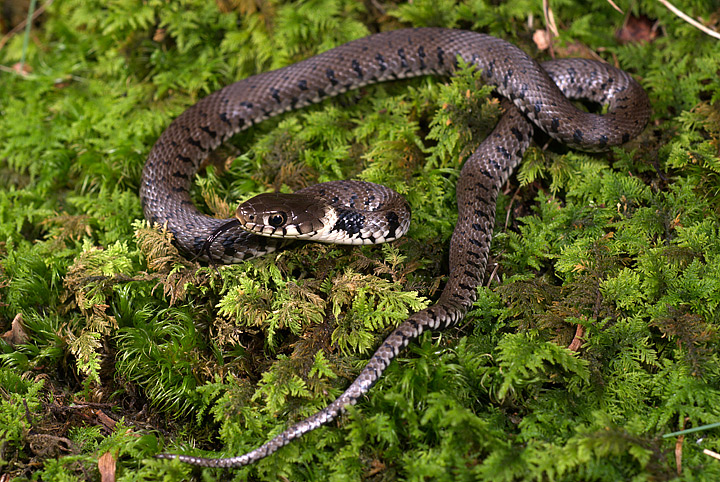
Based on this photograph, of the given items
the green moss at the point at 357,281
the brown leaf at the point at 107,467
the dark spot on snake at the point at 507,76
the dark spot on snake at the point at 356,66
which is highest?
the dark spot on snake at the point at 507,76

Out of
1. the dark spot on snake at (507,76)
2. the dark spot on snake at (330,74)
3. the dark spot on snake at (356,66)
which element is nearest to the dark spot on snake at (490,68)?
the dark spot on snake at (507,76)

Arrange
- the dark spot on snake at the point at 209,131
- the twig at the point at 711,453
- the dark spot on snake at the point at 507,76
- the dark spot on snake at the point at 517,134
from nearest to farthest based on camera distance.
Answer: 1. the twig at the point at 711,453
2. the dark spot on snake at the point at 517,134
3. the dark spot on snake at the point at 507,76
4. the dark spot on snake at the point at 209,131

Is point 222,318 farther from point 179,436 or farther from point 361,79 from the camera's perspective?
point 361,79

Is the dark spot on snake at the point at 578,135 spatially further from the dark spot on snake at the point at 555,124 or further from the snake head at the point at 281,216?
the snake head at the point at 281,216

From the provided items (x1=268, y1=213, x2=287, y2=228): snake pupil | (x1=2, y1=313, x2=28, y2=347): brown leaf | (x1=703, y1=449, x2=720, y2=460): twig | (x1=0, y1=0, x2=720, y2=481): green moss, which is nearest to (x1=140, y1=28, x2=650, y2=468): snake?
(x1=268, y1=213, x2=287, y2=228): snake pupil

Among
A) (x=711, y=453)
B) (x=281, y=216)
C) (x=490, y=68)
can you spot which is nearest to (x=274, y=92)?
(x=281, y=216)

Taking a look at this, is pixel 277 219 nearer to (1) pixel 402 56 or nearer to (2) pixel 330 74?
(2) pixel 330 74

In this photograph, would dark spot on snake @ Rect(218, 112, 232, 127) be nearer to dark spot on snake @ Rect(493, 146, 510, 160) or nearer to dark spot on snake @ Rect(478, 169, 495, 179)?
dark spot on snake @ Rect(478, 169, 495, 179)
